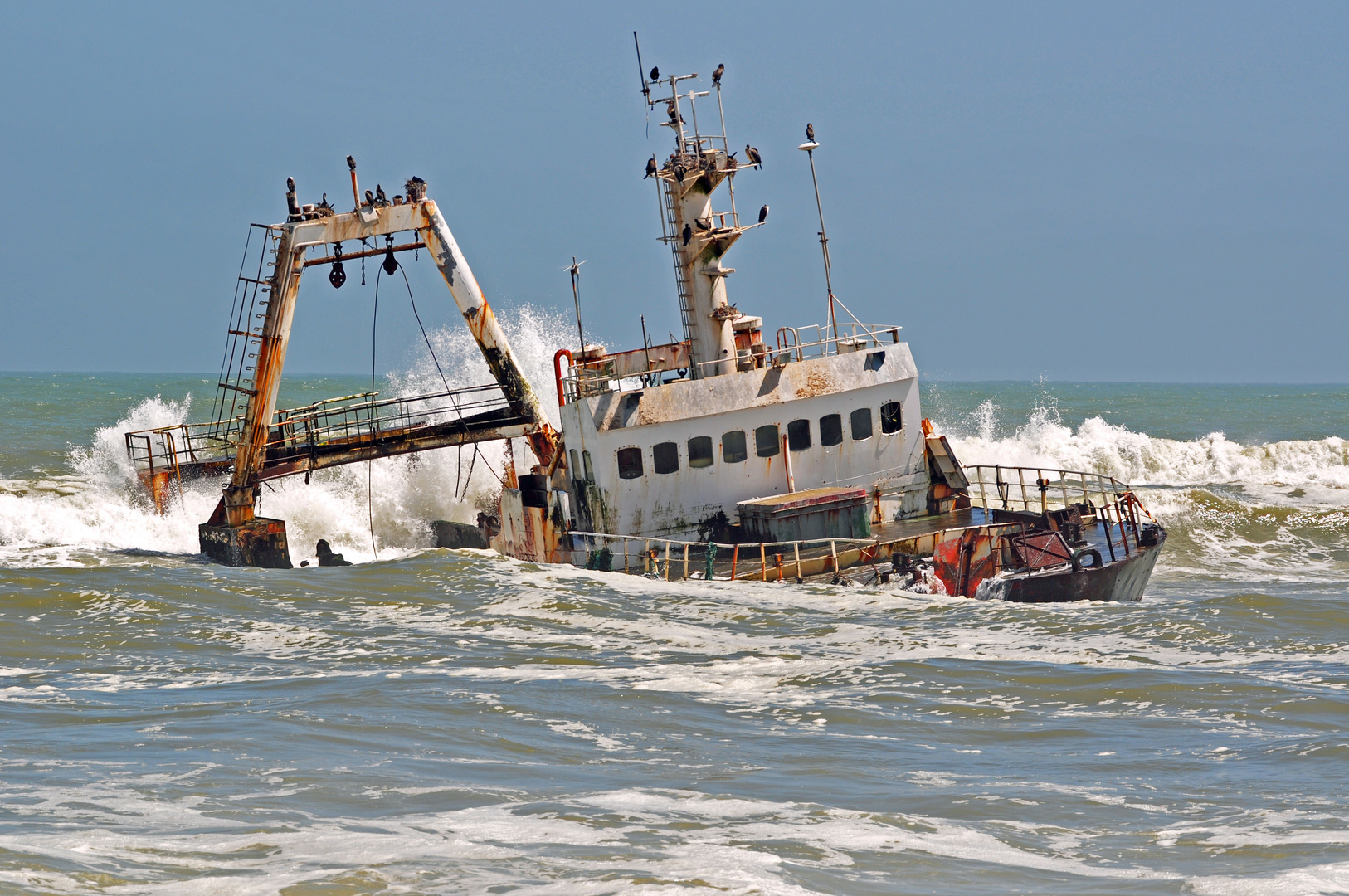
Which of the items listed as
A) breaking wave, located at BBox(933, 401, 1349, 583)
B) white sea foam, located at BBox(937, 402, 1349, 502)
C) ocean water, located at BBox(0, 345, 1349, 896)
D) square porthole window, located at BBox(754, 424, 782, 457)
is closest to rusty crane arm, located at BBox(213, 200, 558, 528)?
ocean water, located at BBox(0, 345, 1349, 896)

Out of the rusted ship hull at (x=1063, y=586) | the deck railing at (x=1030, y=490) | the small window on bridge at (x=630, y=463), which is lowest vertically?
the rusted ship hull at (x=1063, y=586)

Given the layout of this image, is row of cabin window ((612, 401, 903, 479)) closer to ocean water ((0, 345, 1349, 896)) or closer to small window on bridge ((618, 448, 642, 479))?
small window on bridge ((618, 448, 642, 479))

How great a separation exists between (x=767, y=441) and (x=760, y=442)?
0.34 feet

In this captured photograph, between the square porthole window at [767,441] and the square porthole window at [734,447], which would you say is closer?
the square porthole window at [734,447]

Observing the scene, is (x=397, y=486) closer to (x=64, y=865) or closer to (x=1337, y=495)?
(x=64, y=865)

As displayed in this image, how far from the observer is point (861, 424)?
19656 mm

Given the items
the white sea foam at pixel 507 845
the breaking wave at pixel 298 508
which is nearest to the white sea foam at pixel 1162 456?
the breaking wave at pixel 298 508

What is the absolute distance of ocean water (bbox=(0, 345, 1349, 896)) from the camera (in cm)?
683

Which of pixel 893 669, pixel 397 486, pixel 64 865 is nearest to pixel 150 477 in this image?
pixel 397 486

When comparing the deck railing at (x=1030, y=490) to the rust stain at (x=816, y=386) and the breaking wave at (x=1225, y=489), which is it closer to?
the breaking wave at (x=1225, y=489)

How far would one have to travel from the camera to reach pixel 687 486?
61.9 feet

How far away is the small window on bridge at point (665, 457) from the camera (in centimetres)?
1870

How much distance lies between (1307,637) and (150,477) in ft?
61.7

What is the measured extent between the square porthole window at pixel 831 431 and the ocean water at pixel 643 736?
375 centimetres
